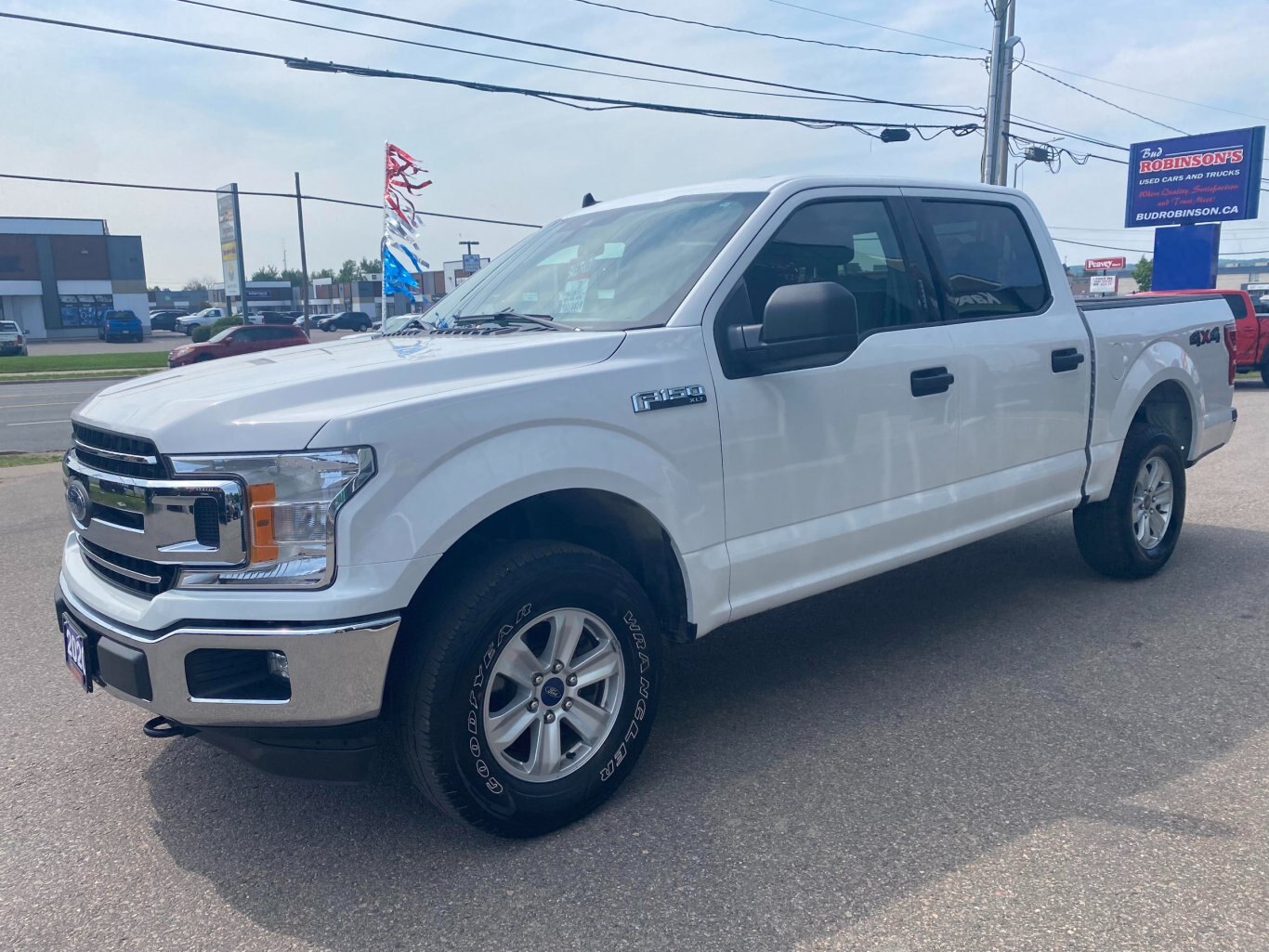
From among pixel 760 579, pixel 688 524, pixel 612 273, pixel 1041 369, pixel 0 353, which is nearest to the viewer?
pixel 688 524

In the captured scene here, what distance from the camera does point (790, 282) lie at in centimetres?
401

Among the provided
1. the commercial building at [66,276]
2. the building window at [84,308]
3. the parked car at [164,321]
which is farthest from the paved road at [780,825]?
the parked car at [164,321]

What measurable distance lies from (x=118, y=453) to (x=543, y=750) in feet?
4.96

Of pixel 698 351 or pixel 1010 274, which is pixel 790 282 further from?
pixel 1010 274

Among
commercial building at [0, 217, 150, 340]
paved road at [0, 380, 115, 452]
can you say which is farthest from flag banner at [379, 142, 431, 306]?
commercial building at [0, 217, 150, 340]

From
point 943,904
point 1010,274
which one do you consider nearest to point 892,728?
point 943,904

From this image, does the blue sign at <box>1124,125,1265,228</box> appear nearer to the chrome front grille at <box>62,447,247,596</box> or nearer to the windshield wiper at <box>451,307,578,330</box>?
the windshield wiper at <box>451,307,578,330</box>

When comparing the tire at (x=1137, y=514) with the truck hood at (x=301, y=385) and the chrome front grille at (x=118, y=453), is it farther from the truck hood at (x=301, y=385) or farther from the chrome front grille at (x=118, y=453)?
the chrome front grille at (x=118, y=453)

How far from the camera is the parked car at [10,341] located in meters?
46.9

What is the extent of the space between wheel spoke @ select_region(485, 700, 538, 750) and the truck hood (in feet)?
3.15

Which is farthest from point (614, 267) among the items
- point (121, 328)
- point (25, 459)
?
point (121, 328)

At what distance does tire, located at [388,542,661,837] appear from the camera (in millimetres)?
2920

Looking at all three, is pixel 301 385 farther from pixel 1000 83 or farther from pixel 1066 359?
pixel 1000 83

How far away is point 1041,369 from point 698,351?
2.08 metres
